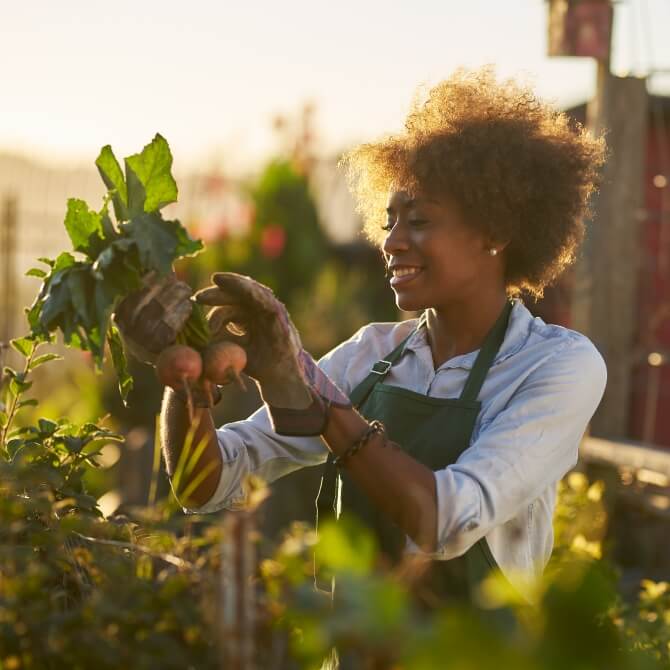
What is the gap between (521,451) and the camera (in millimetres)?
2152

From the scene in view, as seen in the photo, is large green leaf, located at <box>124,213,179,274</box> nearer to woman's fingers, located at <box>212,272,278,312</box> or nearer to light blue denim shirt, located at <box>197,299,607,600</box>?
woman's fingers, located at <box>212,272,278,312</box>

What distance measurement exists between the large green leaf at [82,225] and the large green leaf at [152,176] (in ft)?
0.24

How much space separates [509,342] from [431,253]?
9.9 inches

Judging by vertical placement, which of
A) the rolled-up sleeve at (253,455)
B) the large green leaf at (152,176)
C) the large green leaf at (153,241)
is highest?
the large green leaf at (152,176)

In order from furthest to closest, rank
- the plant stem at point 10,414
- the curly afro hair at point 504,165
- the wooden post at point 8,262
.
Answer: the wooden post at point 8,262
the curly afro hair at point 504,165
the plant stem at point 10,414

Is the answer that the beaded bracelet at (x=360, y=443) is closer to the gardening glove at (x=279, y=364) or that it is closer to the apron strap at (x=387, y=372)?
the gardening glove at (x=279, y=364)

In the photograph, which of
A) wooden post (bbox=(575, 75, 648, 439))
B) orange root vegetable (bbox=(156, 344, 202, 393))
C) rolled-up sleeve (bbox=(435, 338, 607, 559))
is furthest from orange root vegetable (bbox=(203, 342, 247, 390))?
wooden post (bbox=(575, 75, 648, 439))

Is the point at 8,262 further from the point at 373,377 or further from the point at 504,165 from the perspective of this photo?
the point at 504,165

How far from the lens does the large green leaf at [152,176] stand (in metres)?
1.99

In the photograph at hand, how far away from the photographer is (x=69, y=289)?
1.81 m

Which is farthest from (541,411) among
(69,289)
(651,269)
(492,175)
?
(651,269)

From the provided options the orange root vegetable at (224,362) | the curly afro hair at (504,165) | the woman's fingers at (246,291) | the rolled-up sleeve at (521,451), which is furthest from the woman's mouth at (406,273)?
the orange root vegetable at (224,362)

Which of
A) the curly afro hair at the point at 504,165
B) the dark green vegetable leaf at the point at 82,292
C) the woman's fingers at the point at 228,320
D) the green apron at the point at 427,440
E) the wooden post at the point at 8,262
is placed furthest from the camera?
the wooden post at the point at 8,262

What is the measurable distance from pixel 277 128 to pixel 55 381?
9.61 feet
